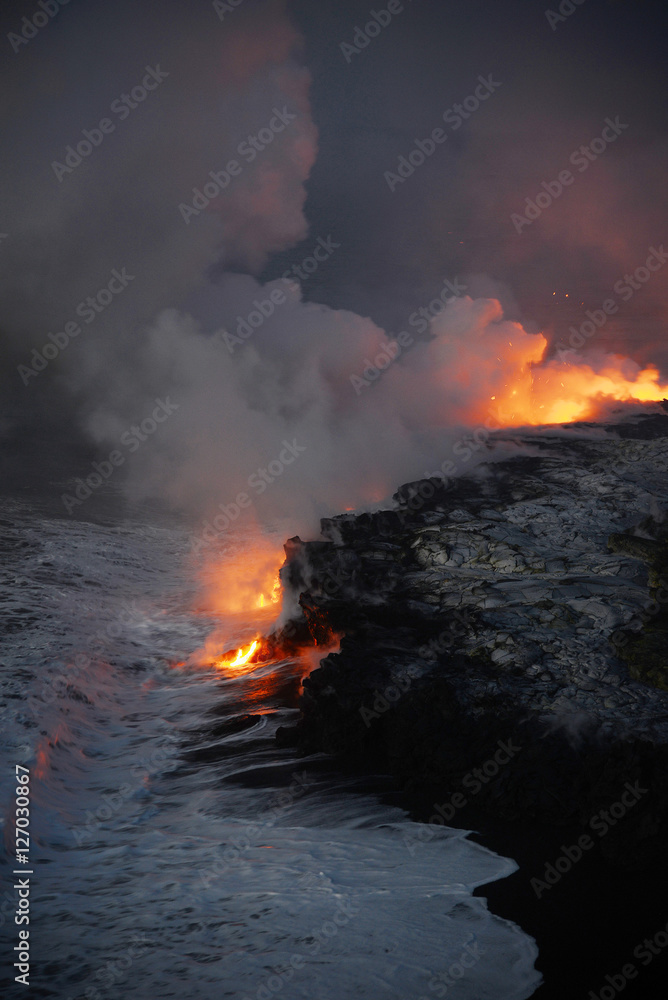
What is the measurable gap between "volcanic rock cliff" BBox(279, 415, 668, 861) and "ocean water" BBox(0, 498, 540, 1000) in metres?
1.58

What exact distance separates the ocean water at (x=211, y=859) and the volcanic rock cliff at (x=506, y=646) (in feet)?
5.18

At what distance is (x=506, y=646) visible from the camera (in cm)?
1583

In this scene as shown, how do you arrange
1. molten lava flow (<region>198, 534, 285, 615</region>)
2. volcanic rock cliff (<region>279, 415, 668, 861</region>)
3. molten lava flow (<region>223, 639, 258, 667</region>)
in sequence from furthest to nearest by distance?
1. molten lava flow (<region>198, 534, 285, 615</region>)
2. molten lava flow (<region>223, 639, 258, 667</region>)
3. volcanic rock cliff (<region>279, 415, 668, 861</region>)

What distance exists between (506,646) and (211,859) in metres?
8.32

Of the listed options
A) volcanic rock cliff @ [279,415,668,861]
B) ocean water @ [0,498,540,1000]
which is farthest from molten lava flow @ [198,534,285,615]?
ocean water @ [0,498,540,1000]

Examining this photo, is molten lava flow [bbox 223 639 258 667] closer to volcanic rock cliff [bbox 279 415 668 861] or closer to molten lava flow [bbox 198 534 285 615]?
volcanic rock cliff [bbox 279 415 668 861]

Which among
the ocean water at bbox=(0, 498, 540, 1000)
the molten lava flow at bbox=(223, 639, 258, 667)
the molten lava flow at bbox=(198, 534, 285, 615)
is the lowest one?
the ocean water at bbox=(0, 498, 540, 1000)

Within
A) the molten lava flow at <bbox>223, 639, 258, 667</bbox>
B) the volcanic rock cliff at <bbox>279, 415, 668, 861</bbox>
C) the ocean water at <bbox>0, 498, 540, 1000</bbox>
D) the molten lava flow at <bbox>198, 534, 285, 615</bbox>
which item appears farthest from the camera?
the molten lava flow at <bbox>198, 534, 285, 615</bbox>

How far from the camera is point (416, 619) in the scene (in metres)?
18.0

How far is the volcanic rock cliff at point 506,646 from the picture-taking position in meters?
12.2

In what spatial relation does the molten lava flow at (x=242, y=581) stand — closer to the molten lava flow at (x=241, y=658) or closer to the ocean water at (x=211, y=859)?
the molten lava flow at (x=241, y=658)

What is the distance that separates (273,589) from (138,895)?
626 inches

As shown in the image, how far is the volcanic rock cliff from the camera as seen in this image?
40.1 ft

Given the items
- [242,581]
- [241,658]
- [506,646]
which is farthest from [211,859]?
[242,581]
